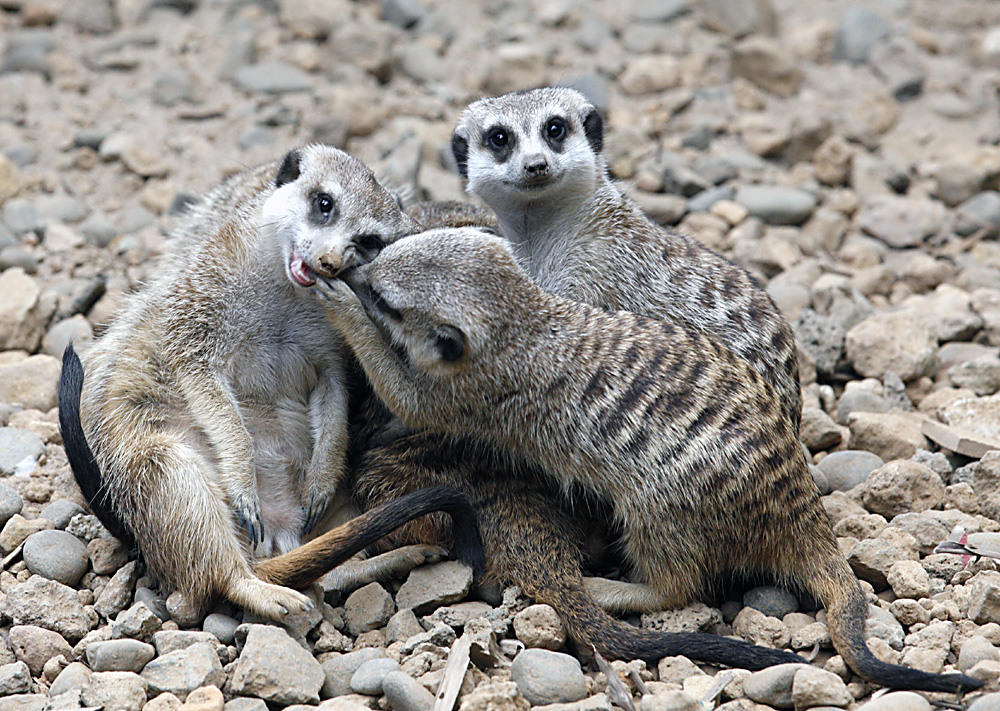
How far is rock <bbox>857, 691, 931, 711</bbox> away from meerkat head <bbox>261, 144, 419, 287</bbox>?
6.36ft

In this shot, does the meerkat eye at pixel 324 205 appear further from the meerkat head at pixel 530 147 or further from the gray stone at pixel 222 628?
the gray stone at pixel 222 628

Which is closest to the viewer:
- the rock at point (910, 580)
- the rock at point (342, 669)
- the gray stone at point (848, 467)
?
the rock at point (342, 669)

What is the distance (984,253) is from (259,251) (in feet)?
11.8

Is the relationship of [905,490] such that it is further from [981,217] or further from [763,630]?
[981,217]

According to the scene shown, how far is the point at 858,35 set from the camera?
6.82m

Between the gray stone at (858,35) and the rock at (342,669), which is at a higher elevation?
the gray stone at (858,35)

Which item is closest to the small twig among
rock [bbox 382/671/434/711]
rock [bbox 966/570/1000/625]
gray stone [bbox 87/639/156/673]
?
rock [bbox 382/671/434/711]

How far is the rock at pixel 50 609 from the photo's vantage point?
315 centimetres

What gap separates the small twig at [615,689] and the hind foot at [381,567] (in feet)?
2.25

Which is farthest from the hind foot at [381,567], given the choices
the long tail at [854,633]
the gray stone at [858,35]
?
the gray stone at [858,35]

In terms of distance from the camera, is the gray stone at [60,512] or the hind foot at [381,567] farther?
the gray stone at [60,512]

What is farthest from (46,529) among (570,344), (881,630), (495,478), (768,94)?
(768,94)

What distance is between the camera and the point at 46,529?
11.5ft

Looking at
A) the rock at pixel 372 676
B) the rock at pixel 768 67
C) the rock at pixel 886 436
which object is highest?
the rock at pixel 768 67
